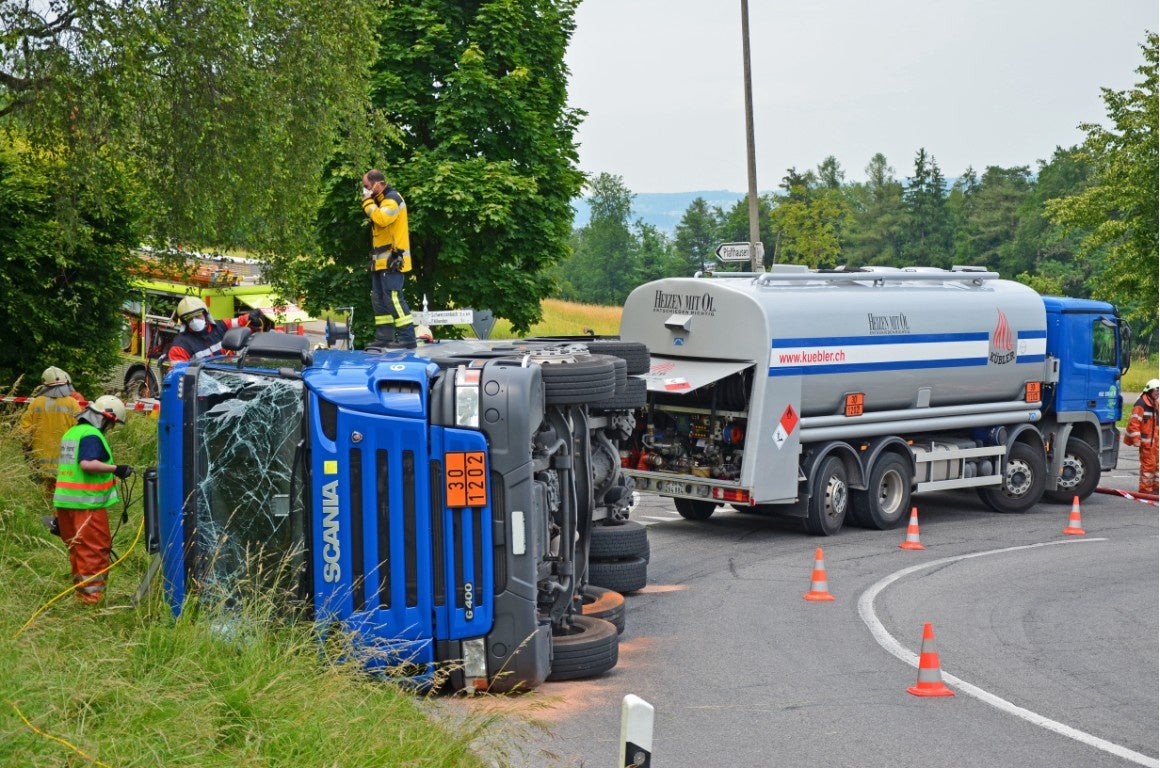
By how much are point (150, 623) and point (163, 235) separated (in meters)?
9.75

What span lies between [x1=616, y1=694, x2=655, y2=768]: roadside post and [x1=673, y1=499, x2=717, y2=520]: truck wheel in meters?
12.1

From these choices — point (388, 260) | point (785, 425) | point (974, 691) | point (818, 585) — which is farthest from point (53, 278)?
point (974, 691)

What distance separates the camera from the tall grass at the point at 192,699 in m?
5.99

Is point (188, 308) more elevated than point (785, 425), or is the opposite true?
point (188, 308)

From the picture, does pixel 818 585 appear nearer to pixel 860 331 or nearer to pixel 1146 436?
pixel 860 331

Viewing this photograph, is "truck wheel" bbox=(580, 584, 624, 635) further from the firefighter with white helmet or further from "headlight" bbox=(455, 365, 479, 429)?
the firefighter with white helmet

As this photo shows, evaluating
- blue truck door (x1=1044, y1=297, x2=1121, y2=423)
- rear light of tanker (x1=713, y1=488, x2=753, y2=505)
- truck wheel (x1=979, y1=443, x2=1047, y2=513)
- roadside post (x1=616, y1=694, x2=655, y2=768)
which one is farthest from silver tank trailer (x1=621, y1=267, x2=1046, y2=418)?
roadside post (x1=616, y1=694, x2=655, y2=768)

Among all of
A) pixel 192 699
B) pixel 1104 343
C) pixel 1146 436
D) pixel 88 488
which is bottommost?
pixel 1146 436

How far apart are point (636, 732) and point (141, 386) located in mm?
20889

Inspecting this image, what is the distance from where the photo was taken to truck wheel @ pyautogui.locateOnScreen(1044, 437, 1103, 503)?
19953mm

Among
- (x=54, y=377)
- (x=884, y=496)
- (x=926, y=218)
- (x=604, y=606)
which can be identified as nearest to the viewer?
(x=604, y=606)

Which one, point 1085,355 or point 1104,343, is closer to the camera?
point 1085,355

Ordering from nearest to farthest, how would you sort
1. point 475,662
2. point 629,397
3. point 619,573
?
point 475,662, point 629,397, point 619,573

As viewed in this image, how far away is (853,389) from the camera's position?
16391mm
